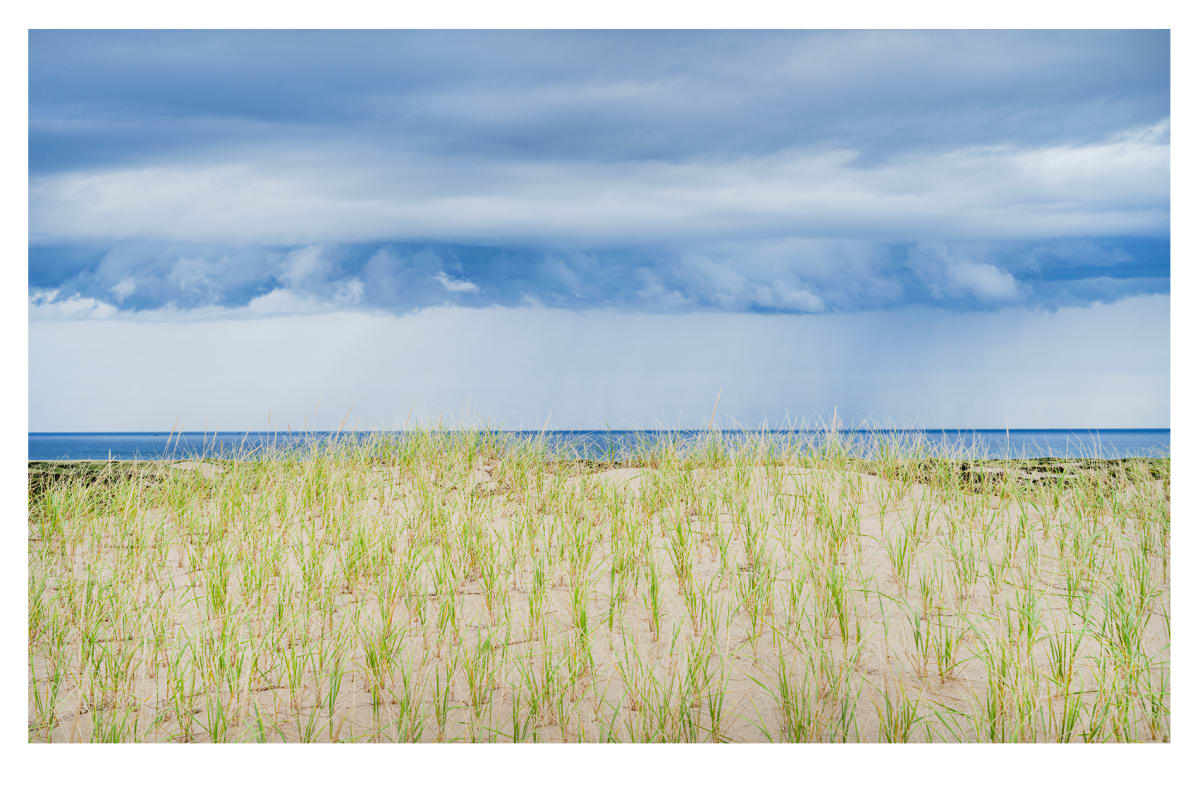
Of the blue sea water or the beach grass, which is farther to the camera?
the blue sea water

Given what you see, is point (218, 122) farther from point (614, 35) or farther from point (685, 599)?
point (685, 599)

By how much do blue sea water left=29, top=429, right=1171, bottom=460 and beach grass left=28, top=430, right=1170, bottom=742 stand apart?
0.12m

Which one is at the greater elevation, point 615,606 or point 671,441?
point 671,441

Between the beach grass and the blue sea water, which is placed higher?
the blue sea water

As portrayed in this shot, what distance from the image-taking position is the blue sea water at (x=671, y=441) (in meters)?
3.51

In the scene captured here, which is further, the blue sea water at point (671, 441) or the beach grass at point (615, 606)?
Result: the blue sea water at point (671, 441)

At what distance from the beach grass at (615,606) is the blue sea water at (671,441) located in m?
0.12

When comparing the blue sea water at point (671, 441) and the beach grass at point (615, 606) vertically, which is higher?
the blue sea water at point (671, 441)

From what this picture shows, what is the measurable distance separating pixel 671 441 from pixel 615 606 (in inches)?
60.0

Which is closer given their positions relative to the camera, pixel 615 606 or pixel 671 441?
pixel 615 606

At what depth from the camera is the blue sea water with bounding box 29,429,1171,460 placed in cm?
351

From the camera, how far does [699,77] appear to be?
3049 mm

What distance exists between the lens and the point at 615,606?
2689 mm
